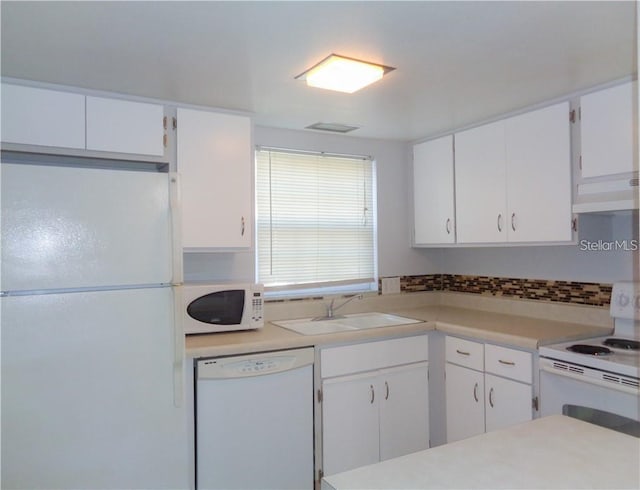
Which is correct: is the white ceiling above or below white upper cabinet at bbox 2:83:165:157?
above

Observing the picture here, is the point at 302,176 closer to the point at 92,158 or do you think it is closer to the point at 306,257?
the point at 306,257

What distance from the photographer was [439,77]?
2.29m

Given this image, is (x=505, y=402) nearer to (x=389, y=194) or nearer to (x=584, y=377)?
(x=584, y=377)

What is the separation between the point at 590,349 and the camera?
231 cm

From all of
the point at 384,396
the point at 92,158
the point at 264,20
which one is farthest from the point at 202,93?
the point at 384,396

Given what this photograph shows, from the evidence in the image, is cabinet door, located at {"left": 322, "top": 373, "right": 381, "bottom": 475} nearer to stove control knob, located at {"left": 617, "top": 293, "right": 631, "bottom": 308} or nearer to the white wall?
the white wall

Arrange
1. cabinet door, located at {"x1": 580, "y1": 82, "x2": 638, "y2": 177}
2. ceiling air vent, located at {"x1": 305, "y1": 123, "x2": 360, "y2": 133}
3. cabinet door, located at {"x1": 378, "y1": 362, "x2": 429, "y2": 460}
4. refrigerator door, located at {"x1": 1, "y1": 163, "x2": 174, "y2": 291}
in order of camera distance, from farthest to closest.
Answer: ceiling air vent, located at {"x1": 305, "y1": 123, "x2": 360, "y2": 133} < cabinet door, located at {"x1": 378, "y1": 362, "x2": 429, "y2": 460} < cabinet door, located at {"x1": 580, "y1": 82, "x2": 638, "y2": 177} < refrigerator door, located at {"x1": 1, "y1": 163, "x2": 174, "y2": 291}

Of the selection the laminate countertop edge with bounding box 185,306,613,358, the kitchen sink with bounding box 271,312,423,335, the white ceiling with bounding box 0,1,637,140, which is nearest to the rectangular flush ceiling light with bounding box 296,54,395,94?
the white ceiling with bounding box 0,1,637,140

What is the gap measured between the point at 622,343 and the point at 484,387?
2.33ft

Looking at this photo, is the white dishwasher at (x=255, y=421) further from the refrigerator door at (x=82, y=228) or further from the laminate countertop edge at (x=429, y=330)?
the refrigerator door at (x=82, y=228)

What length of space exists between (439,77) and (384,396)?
5.69 ft

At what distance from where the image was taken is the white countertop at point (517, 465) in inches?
40.0

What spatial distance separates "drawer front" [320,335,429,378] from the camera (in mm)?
2636

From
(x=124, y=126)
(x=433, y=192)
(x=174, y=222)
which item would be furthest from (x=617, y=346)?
(x=124, y=126)
